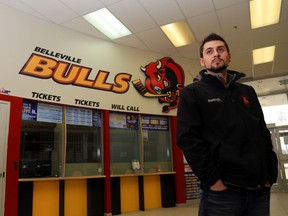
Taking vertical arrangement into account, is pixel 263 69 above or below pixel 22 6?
below

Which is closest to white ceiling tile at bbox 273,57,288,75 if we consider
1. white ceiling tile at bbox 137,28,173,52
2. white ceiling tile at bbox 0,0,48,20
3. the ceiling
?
the ceiling

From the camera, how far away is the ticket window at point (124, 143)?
20.1 feet

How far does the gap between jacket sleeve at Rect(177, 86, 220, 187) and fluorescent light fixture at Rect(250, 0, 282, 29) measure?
461 cm

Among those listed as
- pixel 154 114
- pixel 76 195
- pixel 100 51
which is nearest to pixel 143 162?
pixel 154 114

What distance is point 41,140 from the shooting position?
503 cm

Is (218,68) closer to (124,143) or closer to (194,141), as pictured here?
(194,141)

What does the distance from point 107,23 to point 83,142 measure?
8.36 ft

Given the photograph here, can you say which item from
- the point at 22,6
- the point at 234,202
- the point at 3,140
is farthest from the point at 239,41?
the point at 234,202

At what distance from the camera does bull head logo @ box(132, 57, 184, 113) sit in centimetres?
673

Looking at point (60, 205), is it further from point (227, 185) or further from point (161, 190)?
point (227, 185)

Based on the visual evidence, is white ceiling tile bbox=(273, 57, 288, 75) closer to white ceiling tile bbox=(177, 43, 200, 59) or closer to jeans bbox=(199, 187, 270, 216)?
white ceiling tile bbox=(177, 43, 200, 59)

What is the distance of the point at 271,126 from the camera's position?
9961 mm

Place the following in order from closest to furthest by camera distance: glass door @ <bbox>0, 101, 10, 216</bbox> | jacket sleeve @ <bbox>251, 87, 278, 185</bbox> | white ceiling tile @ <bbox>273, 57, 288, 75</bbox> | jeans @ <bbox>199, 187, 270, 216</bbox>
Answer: jeans @ <bbox>199, 187, 270, 216</bbox> < jacket sleeve @ <bbox>251, 87, 278, 185</bbox> < glass door @ <bbox>0, 101, 10, 216</bbox> < white ceiling tile @ <bbox>273, 57, 288, 75</bbox>

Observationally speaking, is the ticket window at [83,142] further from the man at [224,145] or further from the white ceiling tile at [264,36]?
the man at [224,145]
